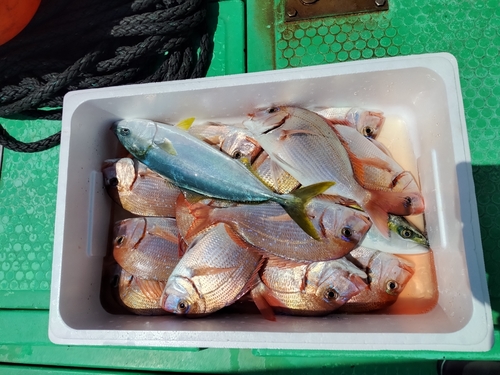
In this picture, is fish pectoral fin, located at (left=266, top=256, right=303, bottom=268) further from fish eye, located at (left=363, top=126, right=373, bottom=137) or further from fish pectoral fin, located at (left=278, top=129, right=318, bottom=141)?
fish eye, located at (left=363, top=126, right=373, bottom=137)

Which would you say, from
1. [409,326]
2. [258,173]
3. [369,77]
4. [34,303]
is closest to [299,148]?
[258,173]

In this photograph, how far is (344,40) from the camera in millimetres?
1532

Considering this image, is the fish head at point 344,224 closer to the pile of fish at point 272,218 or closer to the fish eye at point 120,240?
the pile of fish at point 272,218

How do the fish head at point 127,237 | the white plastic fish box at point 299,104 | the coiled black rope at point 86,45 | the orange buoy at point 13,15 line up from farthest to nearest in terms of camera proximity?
the coiled black rope at point 86,45 < the fish head at point 127,237 < the orange buoy at point 13,15 < the white plastic fish box at point 299,104

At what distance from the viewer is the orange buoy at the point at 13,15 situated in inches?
43.3

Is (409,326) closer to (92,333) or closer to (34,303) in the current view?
(92,333)

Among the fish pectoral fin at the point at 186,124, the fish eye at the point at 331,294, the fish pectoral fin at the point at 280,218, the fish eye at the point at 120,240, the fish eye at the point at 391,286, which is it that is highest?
the fish pectoral fin at the point at 186,124

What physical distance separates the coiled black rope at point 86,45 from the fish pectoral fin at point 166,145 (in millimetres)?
384

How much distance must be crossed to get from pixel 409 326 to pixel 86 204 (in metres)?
1.03

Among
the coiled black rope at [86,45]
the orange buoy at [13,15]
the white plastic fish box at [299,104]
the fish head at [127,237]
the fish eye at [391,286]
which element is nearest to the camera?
the white plastic fish box at [299,104]

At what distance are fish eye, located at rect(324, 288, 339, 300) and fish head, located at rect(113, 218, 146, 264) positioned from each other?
0.62 meters

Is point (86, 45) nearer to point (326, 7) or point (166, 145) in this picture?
point (166, 145)

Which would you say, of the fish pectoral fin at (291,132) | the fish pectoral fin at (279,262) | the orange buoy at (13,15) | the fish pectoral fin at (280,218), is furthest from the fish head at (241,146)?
the orange buoy at (13,15)

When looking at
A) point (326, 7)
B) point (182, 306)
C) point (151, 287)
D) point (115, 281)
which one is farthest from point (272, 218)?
point (326, 7)
